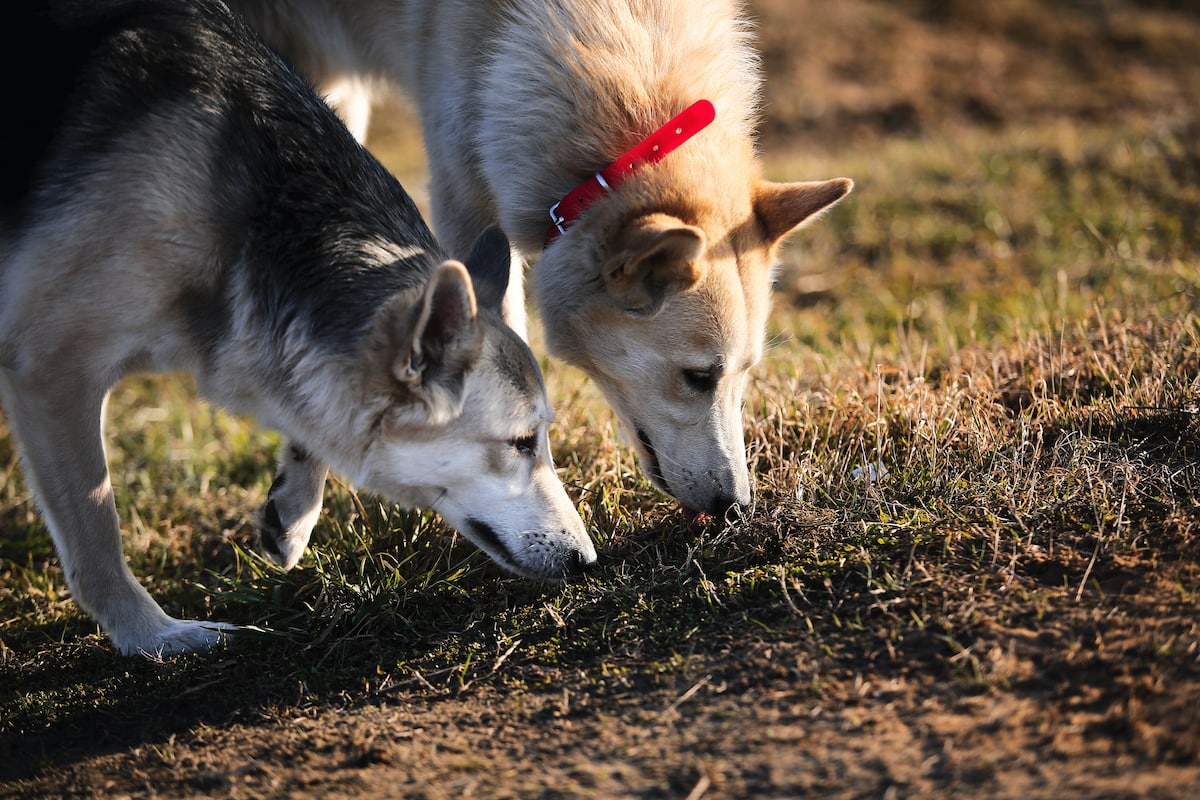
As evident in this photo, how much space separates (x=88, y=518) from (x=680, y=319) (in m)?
2.01

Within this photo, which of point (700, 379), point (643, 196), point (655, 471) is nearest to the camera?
point (643, 196)

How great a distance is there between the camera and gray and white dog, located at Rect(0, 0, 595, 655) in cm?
314

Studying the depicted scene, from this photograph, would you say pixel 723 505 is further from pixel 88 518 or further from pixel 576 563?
pixel 88 518

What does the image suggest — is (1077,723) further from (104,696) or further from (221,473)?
(221,473)

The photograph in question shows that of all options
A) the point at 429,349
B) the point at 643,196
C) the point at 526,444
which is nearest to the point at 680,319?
the point at 643,196

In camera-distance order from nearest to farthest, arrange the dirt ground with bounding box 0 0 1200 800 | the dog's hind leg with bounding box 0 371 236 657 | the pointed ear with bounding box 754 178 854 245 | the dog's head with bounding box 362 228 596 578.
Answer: the dirt ground with bounding box 0 0 1200 800 → the dog's head with bounding box 362 228 596 578 → the dog's hind leg with bounding box 0 371 236 657 → the pointed ear with bounding box 754 178 854 245

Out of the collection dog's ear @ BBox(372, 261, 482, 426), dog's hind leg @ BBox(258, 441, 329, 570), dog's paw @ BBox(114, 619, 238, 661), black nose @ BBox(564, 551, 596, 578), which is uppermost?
dog's ear @ BBox(372, 261, 482, 426)

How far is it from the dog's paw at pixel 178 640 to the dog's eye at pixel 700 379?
67.0 inches

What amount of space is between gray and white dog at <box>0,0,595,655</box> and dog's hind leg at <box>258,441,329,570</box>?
15.5 inches

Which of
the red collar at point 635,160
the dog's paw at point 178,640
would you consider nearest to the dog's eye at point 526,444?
the red collar at point 635,160

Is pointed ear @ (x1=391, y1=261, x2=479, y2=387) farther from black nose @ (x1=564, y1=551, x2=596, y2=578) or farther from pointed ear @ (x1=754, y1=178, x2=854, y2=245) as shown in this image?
pointed ear @ (x1=754, y1=178, x2=854, y2=245)

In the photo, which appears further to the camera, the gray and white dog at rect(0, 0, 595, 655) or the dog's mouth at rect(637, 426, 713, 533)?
the dog's mouth at rect(637, 426, 713, 533)

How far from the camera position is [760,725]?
8.70 ft

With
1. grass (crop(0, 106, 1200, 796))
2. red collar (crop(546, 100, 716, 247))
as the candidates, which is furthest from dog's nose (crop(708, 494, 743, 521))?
red collar (crop(546, 100, 716, 247))
